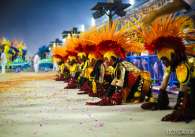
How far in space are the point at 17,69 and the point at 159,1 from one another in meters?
26.2

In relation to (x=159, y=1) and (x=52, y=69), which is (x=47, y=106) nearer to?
(x=159, y=1)

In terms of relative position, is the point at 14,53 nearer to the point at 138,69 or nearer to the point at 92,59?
the point at 92,59

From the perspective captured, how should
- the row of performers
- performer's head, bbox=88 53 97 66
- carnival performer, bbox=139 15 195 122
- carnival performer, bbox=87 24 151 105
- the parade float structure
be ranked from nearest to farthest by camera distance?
carnival performer, bbox=139 15 195 122 < the row of performers < carnival performer, bbox=87 24 151 105 < performer's head, bbox=88 53 97 66 < the parade float structure

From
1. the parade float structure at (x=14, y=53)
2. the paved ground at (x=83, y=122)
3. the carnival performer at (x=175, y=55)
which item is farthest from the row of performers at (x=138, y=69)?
the parade float structure at (x=14, y=53)

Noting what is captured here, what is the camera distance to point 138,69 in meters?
9.32

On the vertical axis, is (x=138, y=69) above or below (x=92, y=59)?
below

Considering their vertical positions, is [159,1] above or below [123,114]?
above

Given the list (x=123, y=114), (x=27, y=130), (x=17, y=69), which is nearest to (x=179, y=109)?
(x=123, y=114)

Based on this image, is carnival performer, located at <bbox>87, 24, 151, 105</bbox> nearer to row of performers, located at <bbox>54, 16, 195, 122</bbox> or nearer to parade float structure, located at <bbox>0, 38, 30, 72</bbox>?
row of performers, located at <bbox>54, 16, 195, 122</bbox>

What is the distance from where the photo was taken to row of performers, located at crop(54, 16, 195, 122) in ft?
21.6

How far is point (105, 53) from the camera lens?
30.4ft

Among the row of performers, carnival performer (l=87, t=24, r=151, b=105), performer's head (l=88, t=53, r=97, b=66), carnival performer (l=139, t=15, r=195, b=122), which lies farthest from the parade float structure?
carnival performer (l=139, t=15, r=195, b=122)

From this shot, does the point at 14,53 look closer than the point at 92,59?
No

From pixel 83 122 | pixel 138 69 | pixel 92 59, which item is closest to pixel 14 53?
pixel 92 59
